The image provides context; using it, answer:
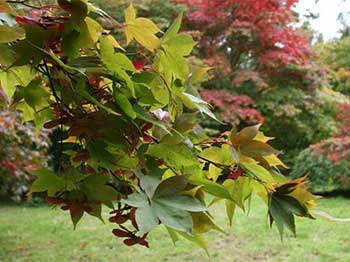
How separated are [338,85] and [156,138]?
35.1ft

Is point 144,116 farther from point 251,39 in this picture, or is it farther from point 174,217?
point 251,39

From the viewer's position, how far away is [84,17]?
387 mm

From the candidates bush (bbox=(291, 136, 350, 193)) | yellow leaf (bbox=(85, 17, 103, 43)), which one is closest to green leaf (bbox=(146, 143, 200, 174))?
yellow leaf (bbox=(85, 17, 103, 43))

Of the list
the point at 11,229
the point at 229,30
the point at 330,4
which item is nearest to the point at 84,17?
the point at 11,229

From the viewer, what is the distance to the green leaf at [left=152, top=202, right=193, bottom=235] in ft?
1.17

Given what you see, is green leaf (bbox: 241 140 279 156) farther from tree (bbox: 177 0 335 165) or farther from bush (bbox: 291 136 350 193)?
tree (bbox: 177 0 335 165)

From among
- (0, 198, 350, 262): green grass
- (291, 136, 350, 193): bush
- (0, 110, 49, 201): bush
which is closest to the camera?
(0, 198, 350, 262): green grass

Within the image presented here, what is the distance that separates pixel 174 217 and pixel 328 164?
7162 mm

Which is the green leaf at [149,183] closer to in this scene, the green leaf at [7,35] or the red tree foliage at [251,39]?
the green leaf at [7,35]

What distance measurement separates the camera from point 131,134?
0.42 metres

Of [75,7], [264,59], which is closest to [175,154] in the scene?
[75,7]

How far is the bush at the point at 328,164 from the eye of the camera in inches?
270

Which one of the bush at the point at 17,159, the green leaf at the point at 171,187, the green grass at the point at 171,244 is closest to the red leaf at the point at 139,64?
the green leaf at the point at 171,187

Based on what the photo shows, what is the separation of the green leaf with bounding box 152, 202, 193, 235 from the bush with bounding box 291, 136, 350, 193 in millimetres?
6705
